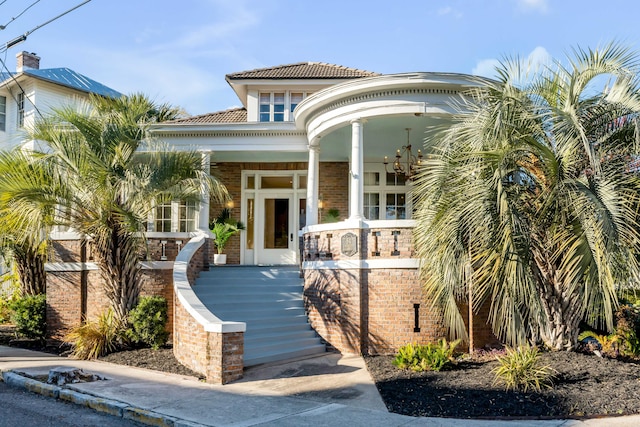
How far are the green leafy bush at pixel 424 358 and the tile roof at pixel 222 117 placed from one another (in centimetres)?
920

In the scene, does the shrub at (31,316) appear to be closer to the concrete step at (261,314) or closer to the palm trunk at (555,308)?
the concrete step at (261,314)

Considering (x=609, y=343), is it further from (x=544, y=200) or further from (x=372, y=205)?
(x=372, y=205)

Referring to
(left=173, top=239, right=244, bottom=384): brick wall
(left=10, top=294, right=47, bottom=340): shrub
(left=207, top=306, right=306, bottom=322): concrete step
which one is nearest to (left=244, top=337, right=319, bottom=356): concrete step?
(left=207, top=306, right=306, bottom=322): concrete step

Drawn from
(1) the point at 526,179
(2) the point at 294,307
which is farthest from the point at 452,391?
(2) the point at 294,307

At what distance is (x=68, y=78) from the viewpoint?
24250 millimetres

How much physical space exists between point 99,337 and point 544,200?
8.23 meters

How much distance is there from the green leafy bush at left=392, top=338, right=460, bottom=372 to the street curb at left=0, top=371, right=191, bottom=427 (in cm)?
392

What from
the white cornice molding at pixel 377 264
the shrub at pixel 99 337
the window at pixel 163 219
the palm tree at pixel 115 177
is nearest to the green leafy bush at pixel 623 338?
the white cornice molding at pixel 377 264

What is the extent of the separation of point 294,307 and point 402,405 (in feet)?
16.3

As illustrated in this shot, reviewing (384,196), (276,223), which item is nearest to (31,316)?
(276,223)

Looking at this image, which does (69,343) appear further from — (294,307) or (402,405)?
(402,405)

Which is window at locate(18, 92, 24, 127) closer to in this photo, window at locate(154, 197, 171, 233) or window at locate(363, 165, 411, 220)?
window at locate(154, 197, 171, 233)

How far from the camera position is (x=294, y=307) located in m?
12.3

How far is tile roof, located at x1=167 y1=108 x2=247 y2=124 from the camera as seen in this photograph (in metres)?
16.2
